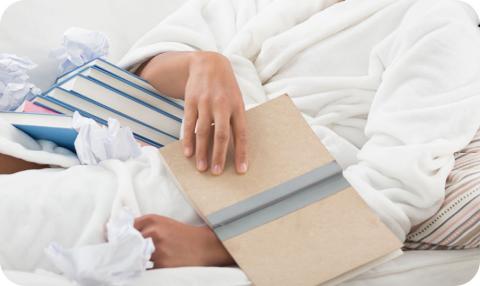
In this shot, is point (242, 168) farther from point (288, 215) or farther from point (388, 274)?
point (388, 274)

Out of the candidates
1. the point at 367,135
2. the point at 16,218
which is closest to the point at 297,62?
the point at 367,135

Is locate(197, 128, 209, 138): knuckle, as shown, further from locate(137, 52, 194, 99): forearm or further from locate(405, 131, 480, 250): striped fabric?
locate(405, 131, 480, 250): striped fabric

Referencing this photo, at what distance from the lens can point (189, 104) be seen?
4.21 feet

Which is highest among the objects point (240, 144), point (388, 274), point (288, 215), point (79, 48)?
point (79, 48)

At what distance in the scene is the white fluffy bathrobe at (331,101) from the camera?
3.89ft

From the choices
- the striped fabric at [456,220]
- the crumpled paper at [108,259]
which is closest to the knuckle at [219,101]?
the crumpled paper at [108,259]

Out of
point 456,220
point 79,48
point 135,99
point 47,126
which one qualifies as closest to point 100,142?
point 47,126

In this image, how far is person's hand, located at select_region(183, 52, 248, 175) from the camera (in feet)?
3.99

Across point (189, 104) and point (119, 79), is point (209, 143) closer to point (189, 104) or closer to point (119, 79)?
point (189, 104)

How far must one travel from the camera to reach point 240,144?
1221mm

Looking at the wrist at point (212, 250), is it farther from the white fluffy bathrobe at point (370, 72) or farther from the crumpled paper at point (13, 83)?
the crumpled paper at point (13, 83)

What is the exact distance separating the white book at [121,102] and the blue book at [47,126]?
10 cm

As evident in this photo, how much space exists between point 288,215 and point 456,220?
265 mm

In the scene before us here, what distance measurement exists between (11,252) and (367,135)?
56 cm
